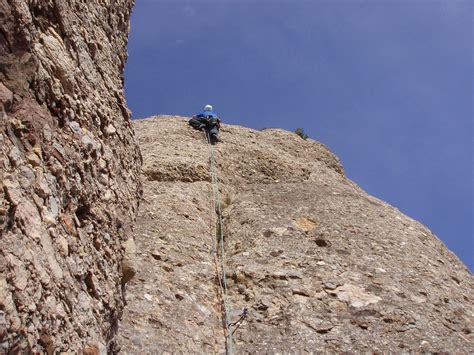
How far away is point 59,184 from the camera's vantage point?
6.09 m

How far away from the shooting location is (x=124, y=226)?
26.5 ft

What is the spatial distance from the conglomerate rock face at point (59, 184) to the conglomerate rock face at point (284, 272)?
2.72m

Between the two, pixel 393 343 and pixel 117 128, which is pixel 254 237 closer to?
pixel 393 343

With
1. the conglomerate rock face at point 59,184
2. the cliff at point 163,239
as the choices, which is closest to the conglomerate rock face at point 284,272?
the cliff at point 163,239

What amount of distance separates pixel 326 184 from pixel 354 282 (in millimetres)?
7821

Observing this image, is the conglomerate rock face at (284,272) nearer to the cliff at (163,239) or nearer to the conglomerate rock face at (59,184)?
the cliff at (163,239)

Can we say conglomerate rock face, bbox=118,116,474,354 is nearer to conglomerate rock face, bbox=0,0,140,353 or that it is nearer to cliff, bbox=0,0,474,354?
cliff, bbox=0,0,474,354

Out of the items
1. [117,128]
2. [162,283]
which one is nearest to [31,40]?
[117,128]

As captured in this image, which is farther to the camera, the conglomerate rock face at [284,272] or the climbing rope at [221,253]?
the climbing rope at [221,253]

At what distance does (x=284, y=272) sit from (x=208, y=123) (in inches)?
444

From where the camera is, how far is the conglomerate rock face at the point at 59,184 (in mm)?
5004

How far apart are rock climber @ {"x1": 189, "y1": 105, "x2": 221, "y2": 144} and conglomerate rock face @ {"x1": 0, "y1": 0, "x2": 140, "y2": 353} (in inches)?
533

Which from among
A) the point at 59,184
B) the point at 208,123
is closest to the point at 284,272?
the point at 59,184

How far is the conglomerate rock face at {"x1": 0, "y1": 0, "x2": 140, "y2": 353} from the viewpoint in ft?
16.4
